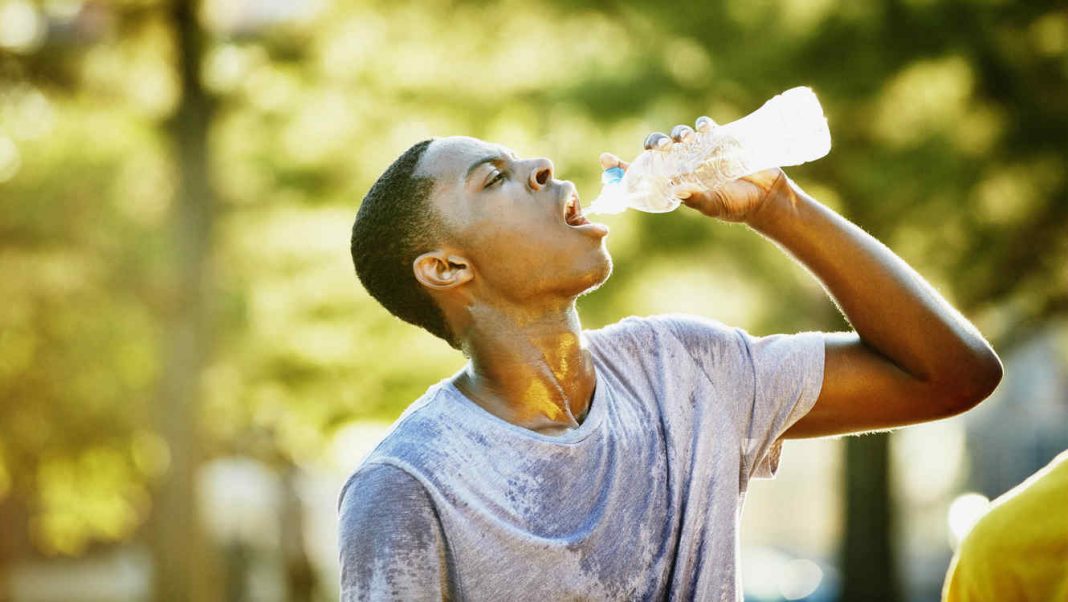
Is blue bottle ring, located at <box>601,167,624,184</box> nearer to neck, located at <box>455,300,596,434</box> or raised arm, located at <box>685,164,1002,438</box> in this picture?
raised arm, located at <box>685,164,1002,438</box>

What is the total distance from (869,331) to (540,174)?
692mm

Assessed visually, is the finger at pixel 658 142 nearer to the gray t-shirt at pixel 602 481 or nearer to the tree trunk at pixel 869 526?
the gray t-shirt at pixel 602 481

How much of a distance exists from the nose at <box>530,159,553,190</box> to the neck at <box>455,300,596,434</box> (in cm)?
23

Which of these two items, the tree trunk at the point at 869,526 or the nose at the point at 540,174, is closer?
the nose at the point at 540,174

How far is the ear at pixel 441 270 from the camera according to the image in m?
2.52

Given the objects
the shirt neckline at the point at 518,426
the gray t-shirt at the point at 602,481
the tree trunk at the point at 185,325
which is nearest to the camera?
the gray t-shirt at the point at 602,481

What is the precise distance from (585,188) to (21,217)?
5.37m

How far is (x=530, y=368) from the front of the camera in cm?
246

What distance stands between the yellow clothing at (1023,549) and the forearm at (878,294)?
0.53 metres

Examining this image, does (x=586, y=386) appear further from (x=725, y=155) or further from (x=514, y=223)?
(x=725, y=155)

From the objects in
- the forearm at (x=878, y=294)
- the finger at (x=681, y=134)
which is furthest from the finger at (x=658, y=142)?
the forearm at (x=878, y=294)

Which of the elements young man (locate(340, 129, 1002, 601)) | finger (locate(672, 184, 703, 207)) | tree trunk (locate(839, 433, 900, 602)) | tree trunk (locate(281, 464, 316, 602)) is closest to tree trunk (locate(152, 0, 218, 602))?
tree trunk (locate(281, 464, 316, 602))

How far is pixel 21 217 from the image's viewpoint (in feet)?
40.9

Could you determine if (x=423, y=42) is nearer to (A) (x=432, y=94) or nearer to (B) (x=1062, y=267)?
(A) (x=432, y=94)
